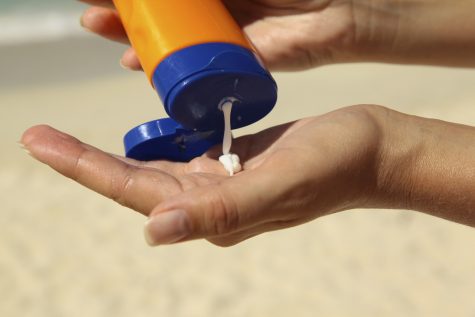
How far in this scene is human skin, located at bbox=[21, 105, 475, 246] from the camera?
1.16 m

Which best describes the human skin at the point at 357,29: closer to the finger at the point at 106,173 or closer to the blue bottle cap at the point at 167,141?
the blue bottle cap at the point at 167,141

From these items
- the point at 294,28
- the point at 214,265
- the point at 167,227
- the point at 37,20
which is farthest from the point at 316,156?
the point at 37,20

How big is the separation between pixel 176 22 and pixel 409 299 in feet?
4.49

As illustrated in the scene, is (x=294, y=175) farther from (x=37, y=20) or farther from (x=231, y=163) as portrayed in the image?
(x=37, y=20)

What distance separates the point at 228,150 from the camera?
1498 mm

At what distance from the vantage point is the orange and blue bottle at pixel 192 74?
1.39 meters

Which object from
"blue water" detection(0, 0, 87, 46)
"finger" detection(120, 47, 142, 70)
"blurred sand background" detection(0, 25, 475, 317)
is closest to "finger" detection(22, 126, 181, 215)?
Result: "finger" detection(120, 47, 142, 70)

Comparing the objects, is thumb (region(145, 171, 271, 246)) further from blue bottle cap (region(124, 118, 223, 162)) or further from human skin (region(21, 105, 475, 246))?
blue bottle cap (region(124, 118, 223, 162))

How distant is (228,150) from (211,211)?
375mm

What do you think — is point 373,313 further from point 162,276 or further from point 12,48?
point 12,48

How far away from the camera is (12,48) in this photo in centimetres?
451

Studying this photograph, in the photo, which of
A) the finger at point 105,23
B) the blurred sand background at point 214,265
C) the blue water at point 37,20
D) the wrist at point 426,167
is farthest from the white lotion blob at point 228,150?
the blue water at point 37,20

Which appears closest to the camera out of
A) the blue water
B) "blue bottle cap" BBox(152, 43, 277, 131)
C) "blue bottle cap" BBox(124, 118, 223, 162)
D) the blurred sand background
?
"blue bottle cap" BBox(152, 43, 277, 131)

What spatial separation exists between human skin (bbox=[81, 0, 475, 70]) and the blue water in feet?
9.83
